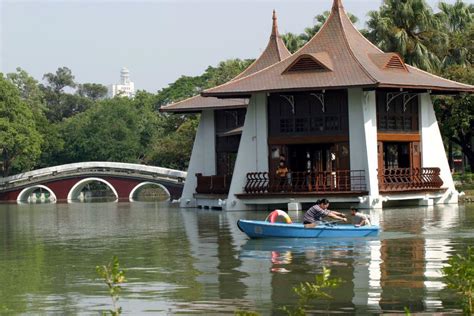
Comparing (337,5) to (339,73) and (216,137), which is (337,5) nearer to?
(339,73)

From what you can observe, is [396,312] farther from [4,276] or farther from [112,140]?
[112,140]

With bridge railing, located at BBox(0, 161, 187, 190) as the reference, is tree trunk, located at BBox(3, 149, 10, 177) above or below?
above

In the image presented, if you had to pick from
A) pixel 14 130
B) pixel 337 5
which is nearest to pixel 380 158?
pixel 337 5

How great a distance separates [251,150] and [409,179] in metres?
6.70

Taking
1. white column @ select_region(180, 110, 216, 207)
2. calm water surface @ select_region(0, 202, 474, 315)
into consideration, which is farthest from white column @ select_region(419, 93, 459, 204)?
white column @ select_region(180, 110, 216, 207)

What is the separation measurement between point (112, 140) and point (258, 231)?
6643cm

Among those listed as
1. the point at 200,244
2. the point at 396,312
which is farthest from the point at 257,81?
the point at 396,312

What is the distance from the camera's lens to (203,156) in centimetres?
5350

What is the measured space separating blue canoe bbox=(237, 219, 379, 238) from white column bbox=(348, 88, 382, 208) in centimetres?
1524

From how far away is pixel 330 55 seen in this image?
4472 centimetres

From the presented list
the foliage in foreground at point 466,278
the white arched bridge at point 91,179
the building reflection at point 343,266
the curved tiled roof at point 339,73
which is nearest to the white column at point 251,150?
the curved tiled roof at point 339,73

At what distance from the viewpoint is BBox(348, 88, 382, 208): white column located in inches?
1684

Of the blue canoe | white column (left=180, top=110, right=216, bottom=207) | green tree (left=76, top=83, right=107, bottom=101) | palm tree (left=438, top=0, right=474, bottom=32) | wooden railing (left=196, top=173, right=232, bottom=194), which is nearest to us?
the blue canoe

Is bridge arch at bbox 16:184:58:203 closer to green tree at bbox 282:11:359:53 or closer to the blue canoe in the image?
green tree at bbox 282:11:359:53
